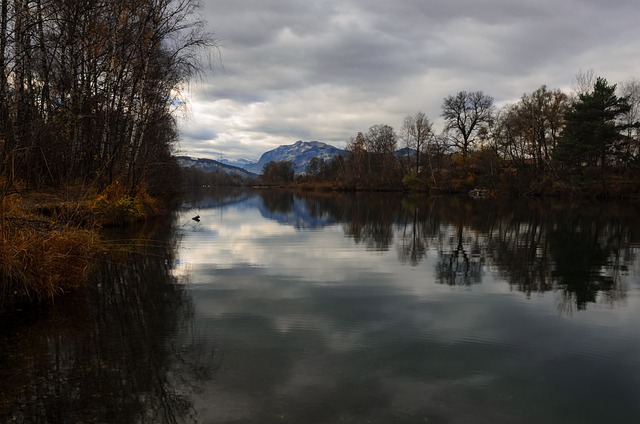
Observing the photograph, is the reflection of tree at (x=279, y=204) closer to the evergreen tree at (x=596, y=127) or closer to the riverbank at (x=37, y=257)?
the riverbank at (x=37, y=257)

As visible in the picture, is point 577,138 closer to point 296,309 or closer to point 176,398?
point 296,309

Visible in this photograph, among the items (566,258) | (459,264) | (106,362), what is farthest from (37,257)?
(566,258)

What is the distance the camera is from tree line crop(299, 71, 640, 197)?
42406mm

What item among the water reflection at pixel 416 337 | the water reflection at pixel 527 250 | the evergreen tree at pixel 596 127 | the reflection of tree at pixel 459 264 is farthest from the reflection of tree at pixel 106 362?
the evergreen tree at pixel 596 127

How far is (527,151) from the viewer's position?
186 feet

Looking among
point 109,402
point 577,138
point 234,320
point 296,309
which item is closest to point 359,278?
point 296,309

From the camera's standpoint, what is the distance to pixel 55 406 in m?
3.82

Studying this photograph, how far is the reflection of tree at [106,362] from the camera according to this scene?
3822mm

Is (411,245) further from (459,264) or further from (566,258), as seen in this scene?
(566,258)

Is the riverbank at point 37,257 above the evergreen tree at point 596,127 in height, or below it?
below

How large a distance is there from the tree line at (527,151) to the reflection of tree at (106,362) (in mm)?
46108

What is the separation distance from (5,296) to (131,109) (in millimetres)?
12525

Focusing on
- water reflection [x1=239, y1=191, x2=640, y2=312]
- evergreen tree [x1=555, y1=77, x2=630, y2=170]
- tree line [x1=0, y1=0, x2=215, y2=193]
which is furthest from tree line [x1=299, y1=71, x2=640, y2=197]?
tree line [x1=0, y1=0, x2=215, y2=193]

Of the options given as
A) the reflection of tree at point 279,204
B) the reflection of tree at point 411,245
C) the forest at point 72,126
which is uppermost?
the forest at point 72,126
